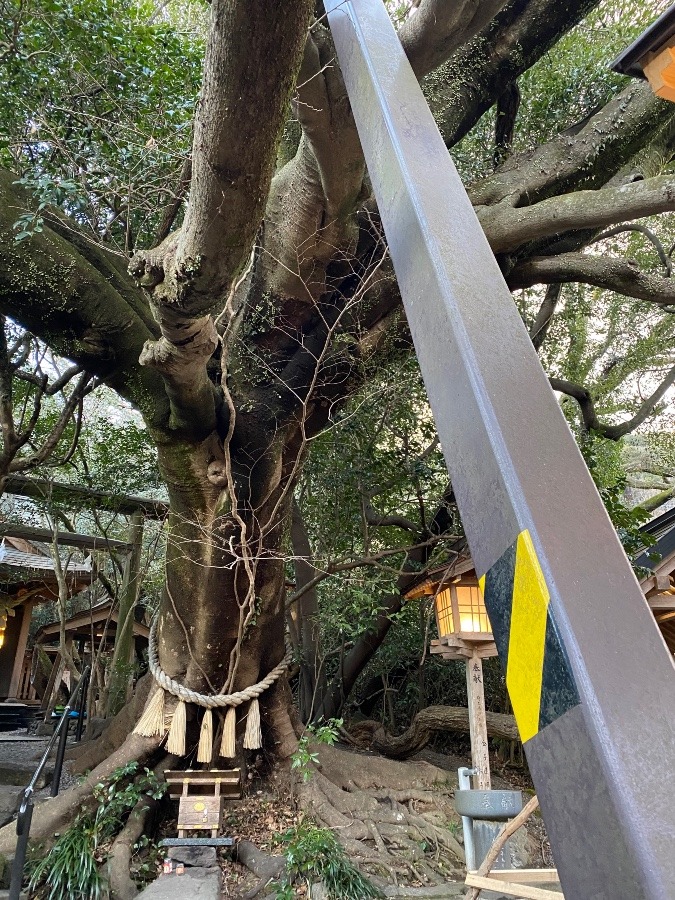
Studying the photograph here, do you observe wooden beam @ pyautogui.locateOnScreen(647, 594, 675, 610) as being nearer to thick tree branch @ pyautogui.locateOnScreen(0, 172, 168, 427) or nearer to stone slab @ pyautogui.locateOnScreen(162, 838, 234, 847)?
stone slab @ pyautogui.locateOnScreen(162, 838, 234, 847)

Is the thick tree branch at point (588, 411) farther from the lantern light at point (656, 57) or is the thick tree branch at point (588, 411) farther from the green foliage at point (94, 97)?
the green foliage at point (94, 97)

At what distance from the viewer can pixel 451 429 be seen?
98cm

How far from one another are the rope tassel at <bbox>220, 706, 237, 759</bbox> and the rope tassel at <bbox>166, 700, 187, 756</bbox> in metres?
0.33

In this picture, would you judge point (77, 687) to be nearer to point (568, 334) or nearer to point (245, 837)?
point (245, 837)

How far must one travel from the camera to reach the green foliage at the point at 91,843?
3.82 metres

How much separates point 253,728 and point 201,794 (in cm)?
62

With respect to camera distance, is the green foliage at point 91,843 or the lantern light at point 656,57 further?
the green foliage at point 91,843

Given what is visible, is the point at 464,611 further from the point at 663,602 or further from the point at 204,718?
the point at 204,718

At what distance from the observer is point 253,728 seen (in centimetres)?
482

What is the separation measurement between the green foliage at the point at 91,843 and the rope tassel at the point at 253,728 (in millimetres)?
731

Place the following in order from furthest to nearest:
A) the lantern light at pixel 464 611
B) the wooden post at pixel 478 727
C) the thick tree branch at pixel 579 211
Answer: the lantern light at pixel 464 611, the wooden post at pixel 478 727, the thick tree branch at pixel 579 211

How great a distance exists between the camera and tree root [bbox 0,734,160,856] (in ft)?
14.0

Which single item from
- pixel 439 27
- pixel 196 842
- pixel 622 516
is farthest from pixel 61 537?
pixel 439 27

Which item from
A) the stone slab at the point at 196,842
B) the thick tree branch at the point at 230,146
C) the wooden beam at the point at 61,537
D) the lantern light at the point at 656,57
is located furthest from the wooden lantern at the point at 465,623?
the wooden beam at the point at 61,537
